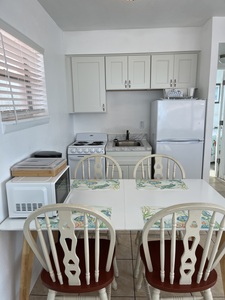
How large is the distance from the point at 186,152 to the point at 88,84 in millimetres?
1712

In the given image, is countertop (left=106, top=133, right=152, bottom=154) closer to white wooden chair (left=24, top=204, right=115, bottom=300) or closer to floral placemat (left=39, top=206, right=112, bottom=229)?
floral placemat (left=39, top=206, right=112, bottom=229)

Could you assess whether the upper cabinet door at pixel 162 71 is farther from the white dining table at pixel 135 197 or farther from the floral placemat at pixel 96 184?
the floral placemat at pixel 96 184

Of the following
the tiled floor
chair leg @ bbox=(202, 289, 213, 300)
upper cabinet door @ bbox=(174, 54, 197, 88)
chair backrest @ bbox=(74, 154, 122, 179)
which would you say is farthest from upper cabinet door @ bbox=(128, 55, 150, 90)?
chair leg @ bbox=(202, 289, 213, 300)

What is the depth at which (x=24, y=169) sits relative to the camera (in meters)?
1.44

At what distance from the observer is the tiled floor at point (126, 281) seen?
1625mm

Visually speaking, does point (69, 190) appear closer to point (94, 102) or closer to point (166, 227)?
point (166, 227)

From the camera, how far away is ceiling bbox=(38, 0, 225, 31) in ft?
7.30

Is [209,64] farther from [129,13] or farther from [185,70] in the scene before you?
[129,13]

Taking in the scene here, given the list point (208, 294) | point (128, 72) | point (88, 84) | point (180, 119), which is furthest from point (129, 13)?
point (208, 294)

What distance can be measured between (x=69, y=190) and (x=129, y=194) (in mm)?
479

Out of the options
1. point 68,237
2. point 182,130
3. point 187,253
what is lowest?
point 187,253

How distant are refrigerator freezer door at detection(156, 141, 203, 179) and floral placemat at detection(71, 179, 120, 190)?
4.08ft

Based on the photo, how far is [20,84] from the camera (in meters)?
1.67

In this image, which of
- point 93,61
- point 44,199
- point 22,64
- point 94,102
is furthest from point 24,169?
point 93,61
